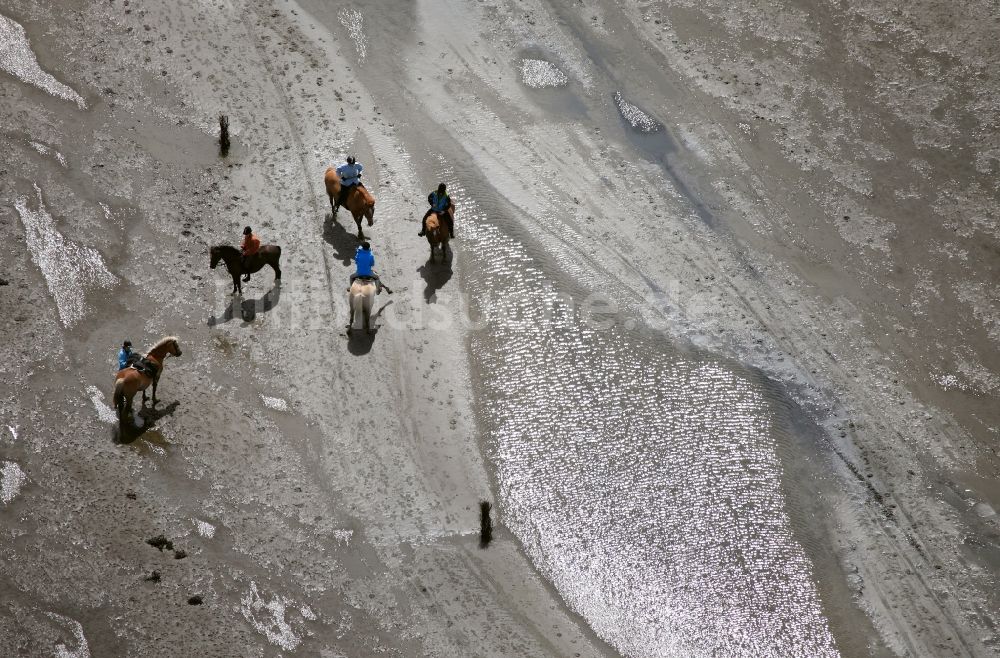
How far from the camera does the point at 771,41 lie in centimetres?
2348

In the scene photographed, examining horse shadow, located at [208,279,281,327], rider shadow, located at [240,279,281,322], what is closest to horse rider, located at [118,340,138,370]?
horse shadow, located at [208,279,281,327]

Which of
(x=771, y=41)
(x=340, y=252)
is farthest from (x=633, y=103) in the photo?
(x=340, y=252)

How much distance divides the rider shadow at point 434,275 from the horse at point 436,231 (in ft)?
0.58

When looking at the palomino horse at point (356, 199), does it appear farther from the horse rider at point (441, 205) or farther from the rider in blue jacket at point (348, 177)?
the horse rider at point (441, 205)

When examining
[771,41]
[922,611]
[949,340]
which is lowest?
[922,611]

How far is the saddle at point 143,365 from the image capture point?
15023 mm

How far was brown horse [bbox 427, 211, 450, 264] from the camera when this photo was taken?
18.0 m

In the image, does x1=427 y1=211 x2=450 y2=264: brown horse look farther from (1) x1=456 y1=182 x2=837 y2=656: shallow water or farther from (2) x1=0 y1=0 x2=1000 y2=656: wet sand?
(1) x1=456 y1=182 x2=837 y2=656: shallow water

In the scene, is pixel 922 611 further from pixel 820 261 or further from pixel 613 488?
pixel 820 261

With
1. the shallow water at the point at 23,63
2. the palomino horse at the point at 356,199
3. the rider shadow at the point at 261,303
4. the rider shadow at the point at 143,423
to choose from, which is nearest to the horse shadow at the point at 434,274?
the palomino horse at the point at 356,199

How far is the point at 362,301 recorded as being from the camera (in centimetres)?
1694

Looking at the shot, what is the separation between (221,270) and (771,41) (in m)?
13.1

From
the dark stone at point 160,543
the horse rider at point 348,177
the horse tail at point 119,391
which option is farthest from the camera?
the horse rider at point 348,177

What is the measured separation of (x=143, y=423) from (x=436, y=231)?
224 inches
